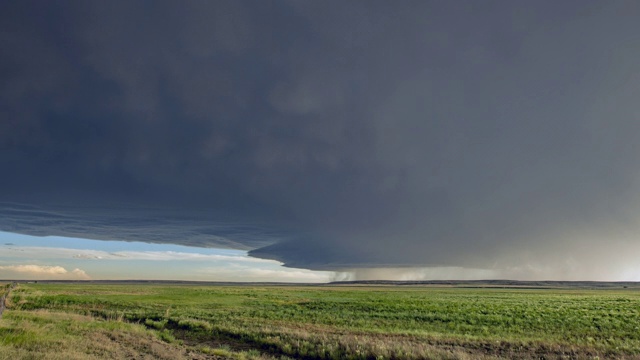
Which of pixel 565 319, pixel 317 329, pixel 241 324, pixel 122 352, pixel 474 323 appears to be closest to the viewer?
pixel 122 352

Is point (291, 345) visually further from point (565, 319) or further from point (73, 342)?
point (565, 319)

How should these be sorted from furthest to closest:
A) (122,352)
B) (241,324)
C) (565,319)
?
(565,319), (241,324), (122,352)

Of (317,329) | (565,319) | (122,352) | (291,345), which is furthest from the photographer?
(565,319)

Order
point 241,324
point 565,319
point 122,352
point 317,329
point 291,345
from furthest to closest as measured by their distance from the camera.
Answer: point 565,319, point 241,324, point 317,329, point 291,345, point 122,352

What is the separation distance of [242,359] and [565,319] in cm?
3020

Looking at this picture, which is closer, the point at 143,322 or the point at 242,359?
the point at 242,359

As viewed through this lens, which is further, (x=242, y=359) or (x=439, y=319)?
(x=439, y=319)

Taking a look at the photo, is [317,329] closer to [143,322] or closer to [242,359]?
[242,359]

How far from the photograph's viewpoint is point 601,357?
61.4 feet

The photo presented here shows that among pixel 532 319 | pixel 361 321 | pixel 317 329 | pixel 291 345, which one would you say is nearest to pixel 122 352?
pixel 291 345

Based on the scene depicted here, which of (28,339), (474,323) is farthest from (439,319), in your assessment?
(28,339)

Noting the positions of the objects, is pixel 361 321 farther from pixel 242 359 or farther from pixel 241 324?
pixel 242 359

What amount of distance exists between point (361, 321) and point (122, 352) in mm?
19923

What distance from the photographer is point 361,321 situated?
33.5 m
